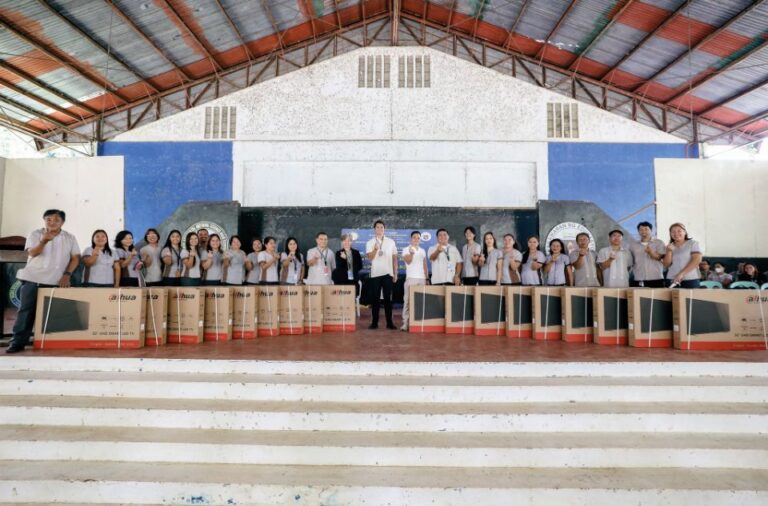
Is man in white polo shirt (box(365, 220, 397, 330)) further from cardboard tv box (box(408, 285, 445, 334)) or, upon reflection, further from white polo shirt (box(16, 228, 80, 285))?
white polo shirt (box(16, 228, 80, 285))

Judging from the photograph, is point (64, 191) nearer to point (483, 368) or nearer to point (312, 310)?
point (312, 310)

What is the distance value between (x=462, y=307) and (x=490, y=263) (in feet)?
2.77

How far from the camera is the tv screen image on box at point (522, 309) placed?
4367 mm

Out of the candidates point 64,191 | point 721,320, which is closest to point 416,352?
point 721,320

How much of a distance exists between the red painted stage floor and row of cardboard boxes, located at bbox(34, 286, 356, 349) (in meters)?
0.15

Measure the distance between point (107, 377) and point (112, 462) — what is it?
0.73 m

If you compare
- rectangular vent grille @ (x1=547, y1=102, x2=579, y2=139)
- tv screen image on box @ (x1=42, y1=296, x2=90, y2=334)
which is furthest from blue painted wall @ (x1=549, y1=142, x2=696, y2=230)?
tv screen image on box @ (x1=42, y1=296, x2=90, y2=334)

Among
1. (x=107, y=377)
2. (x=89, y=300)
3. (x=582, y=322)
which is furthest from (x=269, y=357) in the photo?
(x=582, y=322)

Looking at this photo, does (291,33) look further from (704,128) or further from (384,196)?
(704,128)

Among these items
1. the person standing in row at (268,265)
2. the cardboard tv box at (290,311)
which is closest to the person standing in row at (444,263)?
the cardboard tv box at (290,311)

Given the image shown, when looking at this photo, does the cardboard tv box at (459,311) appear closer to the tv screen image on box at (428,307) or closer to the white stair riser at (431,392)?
the tv screen image on box at (428,307)

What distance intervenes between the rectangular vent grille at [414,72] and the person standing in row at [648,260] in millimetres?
7927

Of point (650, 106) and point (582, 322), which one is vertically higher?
point (650, 106)

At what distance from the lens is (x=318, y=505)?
2.05 metres
